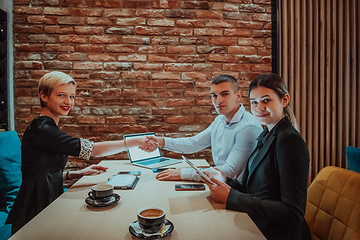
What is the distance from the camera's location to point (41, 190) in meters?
1.39

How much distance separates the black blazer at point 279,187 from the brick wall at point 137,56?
1424mm

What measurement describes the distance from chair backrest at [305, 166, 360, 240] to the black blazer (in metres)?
0.15

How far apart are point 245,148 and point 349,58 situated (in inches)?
71.6

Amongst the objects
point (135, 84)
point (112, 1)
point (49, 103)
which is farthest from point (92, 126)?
point (112, 1)

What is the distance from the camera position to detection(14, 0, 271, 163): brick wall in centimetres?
242

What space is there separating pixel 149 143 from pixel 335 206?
136 cm

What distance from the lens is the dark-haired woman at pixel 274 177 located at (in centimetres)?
96

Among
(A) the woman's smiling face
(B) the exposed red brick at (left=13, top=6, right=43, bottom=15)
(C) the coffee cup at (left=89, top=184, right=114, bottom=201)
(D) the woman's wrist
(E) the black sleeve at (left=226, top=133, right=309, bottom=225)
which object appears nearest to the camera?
(E) the black sleeve at (left=226, top=133, right=309, bottom=225)

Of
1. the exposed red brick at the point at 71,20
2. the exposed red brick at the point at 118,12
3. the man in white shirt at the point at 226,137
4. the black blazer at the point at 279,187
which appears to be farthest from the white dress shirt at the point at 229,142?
the exposed red brick at the point at 71,20

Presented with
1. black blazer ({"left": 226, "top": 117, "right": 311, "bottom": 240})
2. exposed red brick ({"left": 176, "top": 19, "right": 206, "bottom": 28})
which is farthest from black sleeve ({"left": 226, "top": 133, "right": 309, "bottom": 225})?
exposed red brick ({"left": 176, "top": 19, "right": 206, "bottom": 28})

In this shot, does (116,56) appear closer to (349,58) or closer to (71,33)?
(71,33)

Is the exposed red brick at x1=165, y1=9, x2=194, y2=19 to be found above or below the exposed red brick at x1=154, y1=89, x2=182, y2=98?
above

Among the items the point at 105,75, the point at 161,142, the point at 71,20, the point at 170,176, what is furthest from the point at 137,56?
the point at 170,176

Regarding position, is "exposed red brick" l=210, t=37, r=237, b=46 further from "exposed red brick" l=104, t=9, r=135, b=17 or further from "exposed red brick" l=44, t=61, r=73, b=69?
"exposed red brick" l=44, t=61, r=73, b=69
